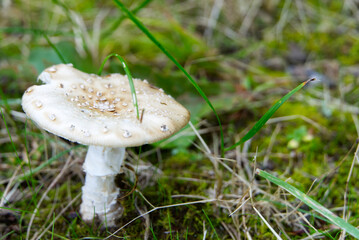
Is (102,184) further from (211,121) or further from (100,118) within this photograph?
(211,121)

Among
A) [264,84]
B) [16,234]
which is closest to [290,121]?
[264,84]

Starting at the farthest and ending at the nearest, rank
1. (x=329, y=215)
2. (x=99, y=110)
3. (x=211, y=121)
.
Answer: (x=211, y=121), (x=99, y=110), (x=329, y=215)

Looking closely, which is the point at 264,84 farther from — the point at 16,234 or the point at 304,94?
the point at 16,234

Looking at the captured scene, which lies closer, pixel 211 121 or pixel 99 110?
pixel 99 110

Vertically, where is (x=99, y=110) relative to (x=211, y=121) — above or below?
above

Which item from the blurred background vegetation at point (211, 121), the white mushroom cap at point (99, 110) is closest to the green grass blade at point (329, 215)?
the blurred background vegetation at point (211, 121)

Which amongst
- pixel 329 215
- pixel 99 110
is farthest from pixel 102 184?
pixel 329 215

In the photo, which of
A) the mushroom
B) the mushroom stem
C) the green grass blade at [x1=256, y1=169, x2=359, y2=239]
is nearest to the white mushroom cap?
the mushroom
